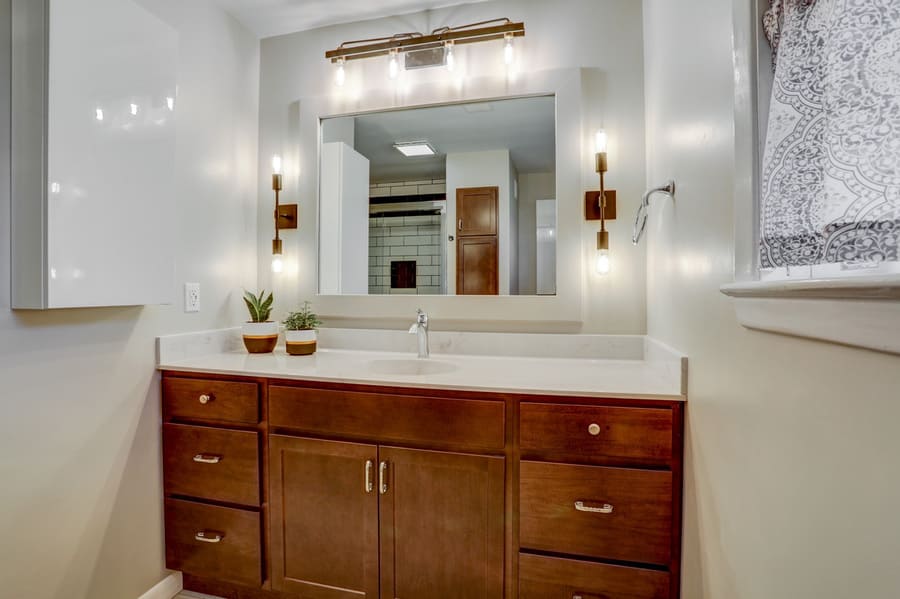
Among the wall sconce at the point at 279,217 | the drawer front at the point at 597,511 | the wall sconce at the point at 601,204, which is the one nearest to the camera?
the drawer front at the point at 597,511

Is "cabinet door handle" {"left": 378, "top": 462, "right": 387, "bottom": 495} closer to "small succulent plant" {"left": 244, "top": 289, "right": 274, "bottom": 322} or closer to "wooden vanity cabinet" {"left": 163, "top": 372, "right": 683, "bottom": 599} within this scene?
"wooden vanity cabinet" {"left": 163, "top": 372, "right": 683, "bottom": 599}

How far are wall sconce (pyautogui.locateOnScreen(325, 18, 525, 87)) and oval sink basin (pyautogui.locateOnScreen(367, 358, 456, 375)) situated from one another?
1.30 m

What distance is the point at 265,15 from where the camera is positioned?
2000mm

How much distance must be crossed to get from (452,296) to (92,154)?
133cm

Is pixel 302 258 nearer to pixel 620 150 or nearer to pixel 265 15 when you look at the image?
pixel 265 15

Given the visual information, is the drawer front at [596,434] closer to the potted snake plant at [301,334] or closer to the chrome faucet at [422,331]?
the chrome faucet at [422,331]

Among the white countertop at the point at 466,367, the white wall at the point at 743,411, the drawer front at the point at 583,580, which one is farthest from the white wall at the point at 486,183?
the drawer front at the point at 583,580

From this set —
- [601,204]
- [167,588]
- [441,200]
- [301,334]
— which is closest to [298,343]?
[301,334]

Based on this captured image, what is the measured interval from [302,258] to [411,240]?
0.56 m

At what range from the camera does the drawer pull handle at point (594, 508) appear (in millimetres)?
1185

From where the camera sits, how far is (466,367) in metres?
1.65

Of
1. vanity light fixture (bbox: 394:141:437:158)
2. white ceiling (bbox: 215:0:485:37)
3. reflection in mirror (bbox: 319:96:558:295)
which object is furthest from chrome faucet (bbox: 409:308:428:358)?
white ceiling (bbox: 215:0:485:37)

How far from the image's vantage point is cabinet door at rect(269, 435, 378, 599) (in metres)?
1.38

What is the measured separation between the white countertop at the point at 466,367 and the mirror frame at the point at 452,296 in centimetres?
13
